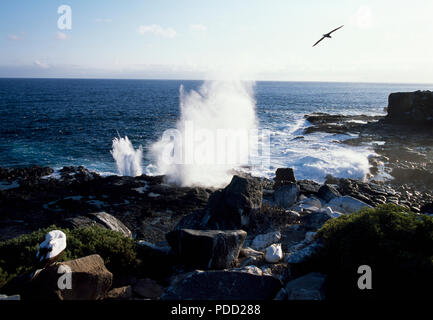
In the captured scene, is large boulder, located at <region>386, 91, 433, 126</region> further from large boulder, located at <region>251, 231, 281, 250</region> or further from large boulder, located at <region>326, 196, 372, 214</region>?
large boulder, located at <region>251, 231, 281, 250</region>

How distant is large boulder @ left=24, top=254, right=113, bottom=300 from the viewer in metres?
4.98

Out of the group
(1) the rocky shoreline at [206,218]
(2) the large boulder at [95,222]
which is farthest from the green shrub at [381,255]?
(2) the large boulder at [95,222]

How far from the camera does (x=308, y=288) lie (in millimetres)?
5305

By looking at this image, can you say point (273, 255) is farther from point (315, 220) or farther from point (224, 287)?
point (315, 220)

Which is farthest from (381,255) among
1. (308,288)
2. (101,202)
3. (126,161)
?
Result: (126,161)

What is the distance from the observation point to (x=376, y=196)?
62.0 ft

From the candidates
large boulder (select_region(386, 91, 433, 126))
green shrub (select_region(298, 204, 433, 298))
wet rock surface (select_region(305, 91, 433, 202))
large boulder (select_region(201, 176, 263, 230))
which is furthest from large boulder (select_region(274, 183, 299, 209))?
large boulder (select_region(386, 91, 433, 126))

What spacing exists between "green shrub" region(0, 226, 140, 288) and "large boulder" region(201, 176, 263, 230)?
186 inches

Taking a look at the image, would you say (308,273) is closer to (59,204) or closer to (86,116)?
(59,204)

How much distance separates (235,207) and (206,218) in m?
1.30

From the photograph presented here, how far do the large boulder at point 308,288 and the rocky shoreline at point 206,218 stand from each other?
2 cm

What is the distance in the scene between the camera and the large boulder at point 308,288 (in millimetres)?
5121

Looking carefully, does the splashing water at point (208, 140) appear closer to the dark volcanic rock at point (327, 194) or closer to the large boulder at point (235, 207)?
the dark volcanic rock at point (327, 194)
